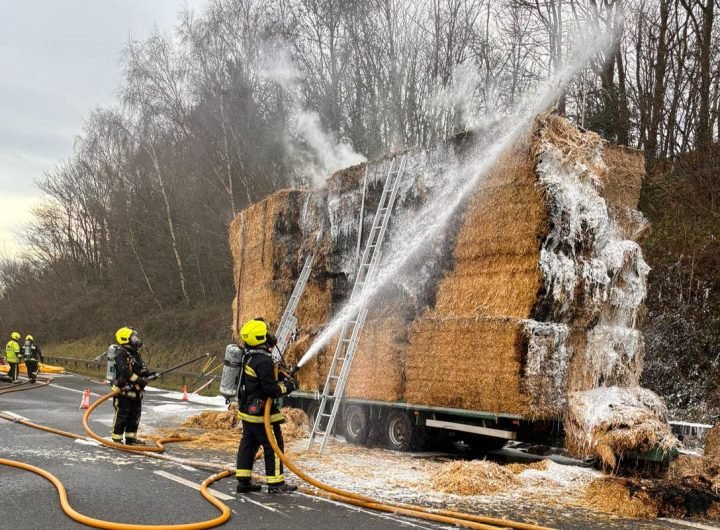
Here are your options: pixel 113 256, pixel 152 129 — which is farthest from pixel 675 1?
pixel 113 256

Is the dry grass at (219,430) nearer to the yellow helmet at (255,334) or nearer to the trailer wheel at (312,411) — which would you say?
the trailer wheel at (312,411)

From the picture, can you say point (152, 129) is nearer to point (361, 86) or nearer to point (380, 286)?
point (361, 86)

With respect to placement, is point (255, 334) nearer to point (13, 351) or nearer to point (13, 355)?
point (13, 351)

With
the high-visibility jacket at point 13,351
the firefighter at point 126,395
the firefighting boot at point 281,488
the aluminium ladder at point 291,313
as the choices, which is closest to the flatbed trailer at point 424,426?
the aluminium ladder at point 291,313

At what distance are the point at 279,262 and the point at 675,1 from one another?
14.4 m

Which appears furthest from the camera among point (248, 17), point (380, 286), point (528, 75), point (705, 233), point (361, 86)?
point (248, 17)

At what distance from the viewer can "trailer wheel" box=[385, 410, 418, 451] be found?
33.9 ft

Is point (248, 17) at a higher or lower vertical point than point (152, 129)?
higher

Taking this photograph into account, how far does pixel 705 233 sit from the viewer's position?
15820 millimetres

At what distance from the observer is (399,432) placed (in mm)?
10695

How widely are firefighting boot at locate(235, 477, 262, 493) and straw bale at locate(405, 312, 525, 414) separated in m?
3.23

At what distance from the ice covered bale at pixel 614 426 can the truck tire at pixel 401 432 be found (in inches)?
102

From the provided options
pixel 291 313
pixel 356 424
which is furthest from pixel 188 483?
pixel 291 313

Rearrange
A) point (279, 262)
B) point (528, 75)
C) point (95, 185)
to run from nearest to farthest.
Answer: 1. point (279, 262)
2. point (528, 75)
3. point (95, 185)
